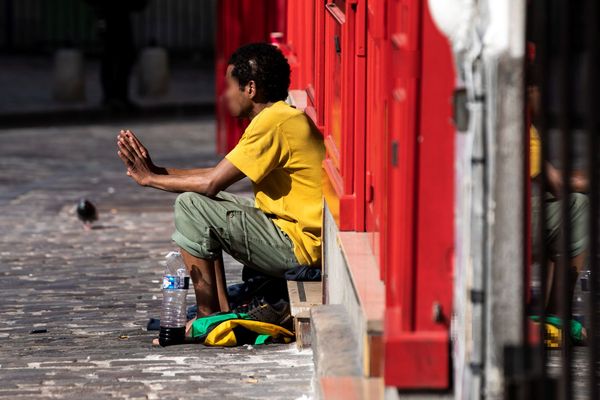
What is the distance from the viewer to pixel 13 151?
15672 millimetres

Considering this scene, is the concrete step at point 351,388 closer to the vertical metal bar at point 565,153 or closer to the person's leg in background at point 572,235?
the vertical metal bar at point 565,153

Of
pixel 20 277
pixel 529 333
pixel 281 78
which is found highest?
pixel 281 78

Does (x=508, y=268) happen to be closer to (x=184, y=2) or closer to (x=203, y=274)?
(x=203, y=274)

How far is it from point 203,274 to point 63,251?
2923mm

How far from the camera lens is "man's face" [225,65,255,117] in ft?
23.5

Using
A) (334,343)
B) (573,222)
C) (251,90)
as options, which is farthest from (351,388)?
(251,90)

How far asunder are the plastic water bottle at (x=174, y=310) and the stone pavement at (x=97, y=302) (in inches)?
2.5

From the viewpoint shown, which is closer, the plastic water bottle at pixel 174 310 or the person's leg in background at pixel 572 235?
the person's leg in background at pixel 572 235

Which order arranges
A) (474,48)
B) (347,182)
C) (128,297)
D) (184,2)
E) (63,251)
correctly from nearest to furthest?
(474,48) → (347,182) → (128,297) → (63,251) → (184,2)

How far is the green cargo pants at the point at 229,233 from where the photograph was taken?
6.92 metres

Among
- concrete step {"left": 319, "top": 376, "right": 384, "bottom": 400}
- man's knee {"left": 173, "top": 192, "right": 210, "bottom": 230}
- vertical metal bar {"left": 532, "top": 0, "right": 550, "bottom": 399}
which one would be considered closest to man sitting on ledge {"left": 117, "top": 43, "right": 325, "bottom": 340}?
man's knee {"left": 173, "top": 192, "right": 210, "bottom": 230}

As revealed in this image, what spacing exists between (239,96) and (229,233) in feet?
2.23

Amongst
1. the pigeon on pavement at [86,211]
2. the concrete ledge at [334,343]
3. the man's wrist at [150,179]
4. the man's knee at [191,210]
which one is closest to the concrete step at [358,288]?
the concrete ledge at [334,343]

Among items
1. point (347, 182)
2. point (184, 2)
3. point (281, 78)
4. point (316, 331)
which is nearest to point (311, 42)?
point (281, 78)
